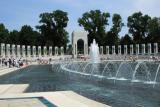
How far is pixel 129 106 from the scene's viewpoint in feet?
38.3

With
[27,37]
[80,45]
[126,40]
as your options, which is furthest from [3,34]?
[126,40]

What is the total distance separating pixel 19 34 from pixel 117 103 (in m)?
116

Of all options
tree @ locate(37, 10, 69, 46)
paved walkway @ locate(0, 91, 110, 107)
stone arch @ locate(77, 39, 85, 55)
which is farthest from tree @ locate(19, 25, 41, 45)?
paved walkway @ locate(0, 91, 110, 107)

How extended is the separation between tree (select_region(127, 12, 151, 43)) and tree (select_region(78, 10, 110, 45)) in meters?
8.39

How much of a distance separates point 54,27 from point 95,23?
12.7 m

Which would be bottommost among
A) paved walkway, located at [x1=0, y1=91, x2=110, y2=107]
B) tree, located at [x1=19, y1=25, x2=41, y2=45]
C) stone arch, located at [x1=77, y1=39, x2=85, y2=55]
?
paved walkway, located at [x1=0, y1=91, x2=110, y2=107]

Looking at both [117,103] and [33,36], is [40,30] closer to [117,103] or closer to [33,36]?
[33,36]

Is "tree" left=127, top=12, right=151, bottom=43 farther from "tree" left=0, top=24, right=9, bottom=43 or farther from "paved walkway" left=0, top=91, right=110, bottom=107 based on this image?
"paved walkway" left=0, top=91, right=110, bottom=107

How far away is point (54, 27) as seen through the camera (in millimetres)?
123938

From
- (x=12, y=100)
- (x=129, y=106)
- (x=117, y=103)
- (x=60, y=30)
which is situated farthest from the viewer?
(x=60, y=30)

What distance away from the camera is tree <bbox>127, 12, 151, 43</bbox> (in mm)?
119312

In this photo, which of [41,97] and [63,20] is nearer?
[41,97]

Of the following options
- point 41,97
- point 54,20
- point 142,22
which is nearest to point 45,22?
point 54,20

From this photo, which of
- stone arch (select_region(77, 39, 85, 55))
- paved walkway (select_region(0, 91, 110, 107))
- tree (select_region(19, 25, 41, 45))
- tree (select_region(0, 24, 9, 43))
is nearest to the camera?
paved walkway (select_region(0, 91, 110, 107))
